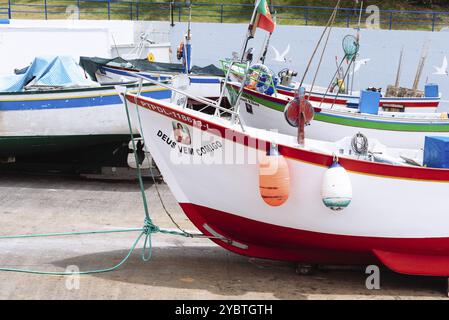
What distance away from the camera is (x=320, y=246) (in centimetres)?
724

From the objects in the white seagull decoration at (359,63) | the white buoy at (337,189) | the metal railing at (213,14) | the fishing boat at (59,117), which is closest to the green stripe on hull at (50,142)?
the fishing boat at (59,117)

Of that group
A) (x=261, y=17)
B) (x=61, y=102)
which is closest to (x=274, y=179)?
(x=261, y=17)

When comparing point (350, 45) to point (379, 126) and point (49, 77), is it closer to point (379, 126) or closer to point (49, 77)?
point (379, 126)

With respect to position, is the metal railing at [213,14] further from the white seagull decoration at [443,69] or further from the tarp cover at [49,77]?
the tarp cover at [49,77]

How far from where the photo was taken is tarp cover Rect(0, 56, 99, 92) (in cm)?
1210

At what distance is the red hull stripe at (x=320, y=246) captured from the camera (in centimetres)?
713

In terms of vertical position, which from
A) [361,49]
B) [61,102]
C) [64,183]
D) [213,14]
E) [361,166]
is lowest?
[64,183]

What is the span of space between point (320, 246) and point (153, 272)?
5.40ft

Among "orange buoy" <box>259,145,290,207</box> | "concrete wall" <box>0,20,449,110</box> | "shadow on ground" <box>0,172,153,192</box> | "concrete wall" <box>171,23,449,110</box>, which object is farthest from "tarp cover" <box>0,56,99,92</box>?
"concrete wall" <box>171,23,449,110</box>

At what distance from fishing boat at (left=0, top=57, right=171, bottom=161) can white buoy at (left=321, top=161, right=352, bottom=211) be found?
17.6ft

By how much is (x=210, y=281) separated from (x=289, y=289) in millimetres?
755

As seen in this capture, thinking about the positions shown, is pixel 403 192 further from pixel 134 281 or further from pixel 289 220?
pixel 134 281

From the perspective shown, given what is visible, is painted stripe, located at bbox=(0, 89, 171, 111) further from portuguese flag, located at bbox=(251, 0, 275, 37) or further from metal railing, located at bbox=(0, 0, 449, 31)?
metal railing, located at bbox=(0, 0, 449, 31)

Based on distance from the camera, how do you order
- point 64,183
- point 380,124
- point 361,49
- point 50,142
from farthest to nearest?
1. point 361,49
2. point 380,124
3. point 50,142
4. point 64,183
